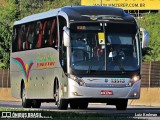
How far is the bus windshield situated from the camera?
2900cm

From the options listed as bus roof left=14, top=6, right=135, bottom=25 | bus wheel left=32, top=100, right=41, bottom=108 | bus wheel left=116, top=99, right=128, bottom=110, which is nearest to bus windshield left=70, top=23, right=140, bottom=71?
bus roof left=14, top=6, right=135, bottom=25

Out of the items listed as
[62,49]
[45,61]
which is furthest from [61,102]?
[45,61]

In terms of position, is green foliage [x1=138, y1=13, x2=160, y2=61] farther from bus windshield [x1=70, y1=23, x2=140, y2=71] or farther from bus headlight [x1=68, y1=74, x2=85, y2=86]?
bus headlight [x1=68, y1=74, x2=85, y2=86]

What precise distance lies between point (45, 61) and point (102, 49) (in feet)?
13.8

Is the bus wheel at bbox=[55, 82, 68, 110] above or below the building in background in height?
below

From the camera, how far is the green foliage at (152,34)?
74000 millimetres

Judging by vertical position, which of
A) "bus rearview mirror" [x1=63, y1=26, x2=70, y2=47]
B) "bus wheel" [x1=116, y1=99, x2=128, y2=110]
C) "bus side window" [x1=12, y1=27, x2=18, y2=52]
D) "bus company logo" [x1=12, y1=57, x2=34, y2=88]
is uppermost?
"bus rearview mirror" [x1=63, y1=26, x2=70, y2=47]

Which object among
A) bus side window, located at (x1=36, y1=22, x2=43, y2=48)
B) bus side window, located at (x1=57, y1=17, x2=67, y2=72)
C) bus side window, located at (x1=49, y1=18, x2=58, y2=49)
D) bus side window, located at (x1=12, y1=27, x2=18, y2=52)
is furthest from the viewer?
bus side window, located at (x1=12, y1=27, x2=18, y2=52)

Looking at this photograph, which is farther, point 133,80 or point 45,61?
point 45,61

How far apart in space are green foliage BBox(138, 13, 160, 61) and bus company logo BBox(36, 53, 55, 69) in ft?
115

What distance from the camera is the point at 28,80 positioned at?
1399 inches

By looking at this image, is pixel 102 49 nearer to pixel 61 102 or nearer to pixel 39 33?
pixel 61 102

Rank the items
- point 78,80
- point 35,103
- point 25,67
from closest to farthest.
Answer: point 78,80 < point 25,67 < point 35,103

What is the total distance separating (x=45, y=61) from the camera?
32.8 meters
